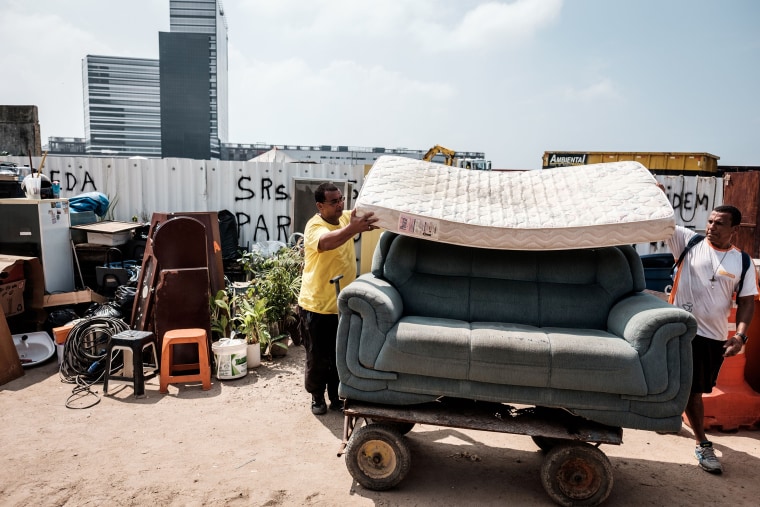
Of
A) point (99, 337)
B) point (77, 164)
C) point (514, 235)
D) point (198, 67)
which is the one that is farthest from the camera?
point (198, 67)

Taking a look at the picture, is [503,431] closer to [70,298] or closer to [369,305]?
[369,305]

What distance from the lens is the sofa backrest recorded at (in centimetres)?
343

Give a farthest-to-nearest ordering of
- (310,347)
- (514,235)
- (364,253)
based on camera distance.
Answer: (364,253) → (310,347) → (514,235)

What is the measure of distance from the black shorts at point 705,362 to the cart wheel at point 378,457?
2228 millimetres

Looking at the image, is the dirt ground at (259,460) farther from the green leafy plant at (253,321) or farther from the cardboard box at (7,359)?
the green leafy plant at (253,321)

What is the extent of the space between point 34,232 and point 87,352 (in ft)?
7.22

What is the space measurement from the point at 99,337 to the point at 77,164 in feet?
16.0

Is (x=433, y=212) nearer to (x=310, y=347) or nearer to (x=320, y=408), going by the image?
(x=310, y=347)

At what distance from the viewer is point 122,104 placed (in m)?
118

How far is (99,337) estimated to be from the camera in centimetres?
513

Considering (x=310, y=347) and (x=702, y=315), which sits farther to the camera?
(x=310, y=347)

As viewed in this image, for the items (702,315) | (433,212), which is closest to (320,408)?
(433,212)

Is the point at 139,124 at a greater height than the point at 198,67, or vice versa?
the point at 198,67

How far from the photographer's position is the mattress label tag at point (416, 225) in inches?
127
